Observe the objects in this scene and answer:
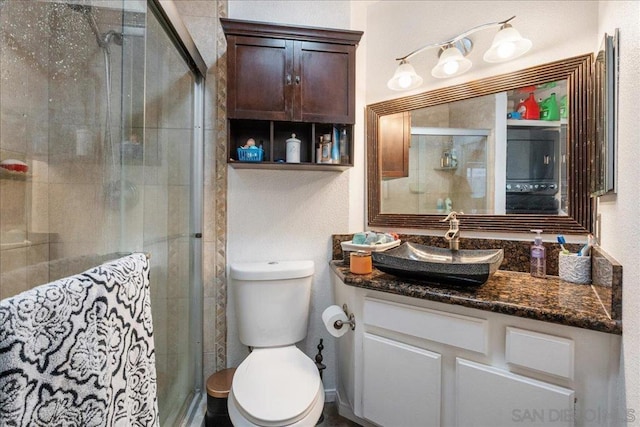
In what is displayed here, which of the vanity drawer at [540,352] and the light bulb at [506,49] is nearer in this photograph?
the vanity drawer at [540,352]

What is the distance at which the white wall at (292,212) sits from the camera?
166 centimetres

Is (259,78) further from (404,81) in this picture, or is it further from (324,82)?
(404,81)

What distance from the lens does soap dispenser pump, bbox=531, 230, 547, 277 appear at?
4.23 feet

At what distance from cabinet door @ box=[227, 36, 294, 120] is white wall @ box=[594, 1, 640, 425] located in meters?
1.22

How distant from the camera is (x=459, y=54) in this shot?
1.46 metres

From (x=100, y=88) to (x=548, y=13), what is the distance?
1.87 meters

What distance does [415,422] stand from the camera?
46.7 inches

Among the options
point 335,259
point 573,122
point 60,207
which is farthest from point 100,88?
point 573,122

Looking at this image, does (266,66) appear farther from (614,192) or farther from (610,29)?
(614,192)

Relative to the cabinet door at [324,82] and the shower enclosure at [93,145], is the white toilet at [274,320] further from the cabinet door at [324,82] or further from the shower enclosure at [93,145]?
the cabinet door at [324,82]

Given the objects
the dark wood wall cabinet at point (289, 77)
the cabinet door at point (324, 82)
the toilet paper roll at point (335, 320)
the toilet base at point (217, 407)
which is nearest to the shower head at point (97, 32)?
the dark wood wall cabinet at point (289, 77)

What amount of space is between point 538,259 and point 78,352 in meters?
1.59

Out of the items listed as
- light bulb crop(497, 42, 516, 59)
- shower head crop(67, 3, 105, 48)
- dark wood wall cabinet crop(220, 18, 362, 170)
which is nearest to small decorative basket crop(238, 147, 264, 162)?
dark wood wall cabinet crop(220, 18, 362, 170)

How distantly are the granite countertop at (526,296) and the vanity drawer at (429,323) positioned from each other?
74 mm
